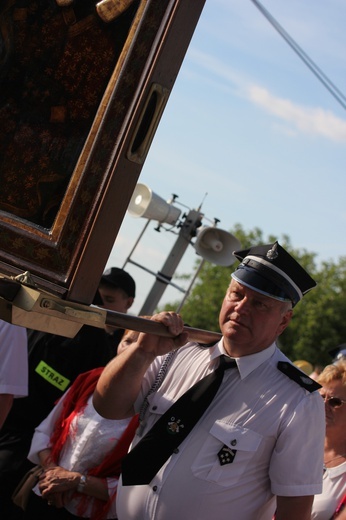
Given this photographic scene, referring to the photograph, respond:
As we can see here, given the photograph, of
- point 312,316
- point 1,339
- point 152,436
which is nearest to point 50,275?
point 152,436

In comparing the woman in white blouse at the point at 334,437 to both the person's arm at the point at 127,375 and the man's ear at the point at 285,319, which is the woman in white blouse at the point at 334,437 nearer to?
the man's ear at the point at 285,319

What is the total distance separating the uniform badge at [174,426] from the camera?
9.94 feet

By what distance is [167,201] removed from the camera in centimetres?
746

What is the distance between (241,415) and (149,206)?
12.8ft

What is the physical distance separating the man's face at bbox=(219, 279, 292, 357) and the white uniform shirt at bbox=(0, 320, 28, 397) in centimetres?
92

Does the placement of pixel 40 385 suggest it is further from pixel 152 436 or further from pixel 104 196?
pixel 104 196

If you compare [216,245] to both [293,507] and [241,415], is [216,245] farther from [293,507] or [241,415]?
[293,507]

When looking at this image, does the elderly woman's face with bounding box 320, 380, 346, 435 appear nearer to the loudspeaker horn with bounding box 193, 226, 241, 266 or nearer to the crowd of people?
the crowd of people

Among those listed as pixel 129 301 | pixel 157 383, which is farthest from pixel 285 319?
pixel 129 301

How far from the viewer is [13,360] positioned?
3561mm

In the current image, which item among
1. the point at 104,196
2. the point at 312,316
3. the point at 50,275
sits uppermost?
the point at 104,196

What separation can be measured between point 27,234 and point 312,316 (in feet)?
84.7

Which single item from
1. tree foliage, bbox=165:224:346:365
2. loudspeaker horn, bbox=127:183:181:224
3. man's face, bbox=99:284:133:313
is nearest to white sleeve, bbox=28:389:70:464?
man's face, bbox=99:284:133:313

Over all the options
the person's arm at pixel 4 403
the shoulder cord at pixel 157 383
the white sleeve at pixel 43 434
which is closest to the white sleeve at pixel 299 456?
the shoulder cord at pixel 157 383
